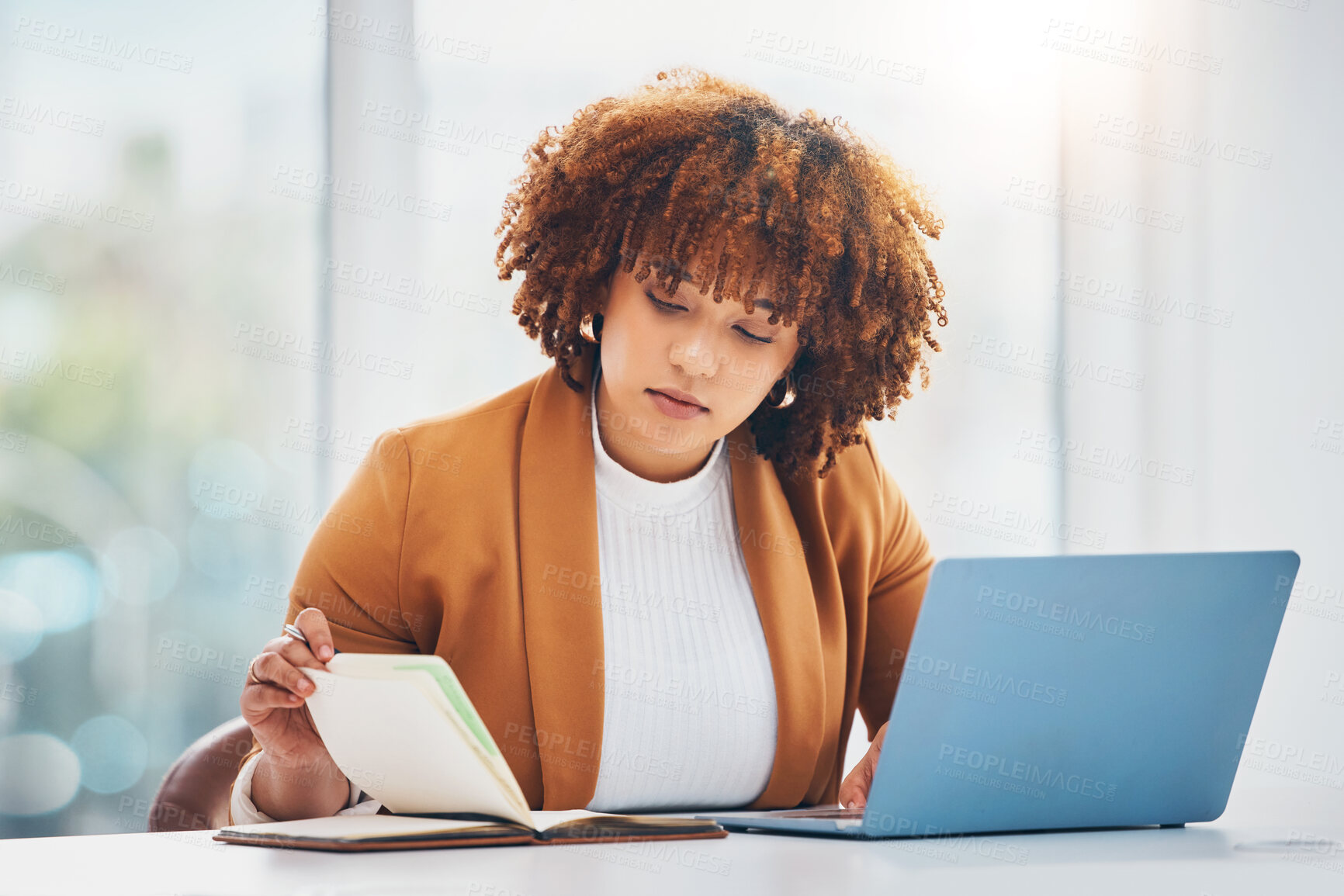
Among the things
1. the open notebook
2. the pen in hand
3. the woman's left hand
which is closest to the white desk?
the open notebook

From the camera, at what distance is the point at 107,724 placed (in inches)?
83.1

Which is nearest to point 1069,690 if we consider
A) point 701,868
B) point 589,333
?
point 701,868

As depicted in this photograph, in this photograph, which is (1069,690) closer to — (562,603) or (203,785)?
(562,603)

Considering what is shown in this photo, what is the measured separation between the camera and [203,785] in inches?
46.0

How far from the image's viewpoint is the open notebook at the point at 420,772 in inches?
28.3

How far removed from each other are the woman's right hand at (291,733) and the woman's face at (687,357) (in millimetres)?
425

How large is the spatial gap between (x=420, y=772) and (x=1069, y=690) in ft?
1.57

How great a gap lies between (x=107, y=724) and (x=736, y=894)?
1914 mm

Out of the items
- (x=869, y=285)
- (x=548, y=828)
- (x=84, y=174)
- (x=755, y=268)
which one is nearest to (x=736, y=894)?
(x=548, y=828)

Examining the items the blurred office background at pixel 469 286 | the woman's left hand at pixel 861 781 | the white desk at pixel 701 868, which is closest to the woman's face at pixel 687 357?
the woman's left hand at pixel 861 781

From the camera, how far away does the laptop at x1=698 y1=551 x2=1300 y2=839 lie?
2.38 ft

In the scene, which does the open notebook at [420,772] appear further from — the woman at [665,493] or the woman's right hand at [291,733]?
the woman at [665,493]

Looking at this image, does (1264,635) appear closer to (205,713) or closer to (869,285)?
(869,285)

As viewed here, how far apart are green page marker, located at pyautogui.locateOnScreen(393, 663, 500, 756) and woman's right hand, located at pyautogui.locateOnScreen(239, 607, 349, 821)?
123mm
